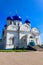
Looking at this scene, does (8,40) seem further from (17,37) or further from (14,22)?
(14,22)

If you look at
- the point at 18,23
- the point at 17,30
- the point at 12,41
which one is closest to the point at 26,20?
the point at 18,23

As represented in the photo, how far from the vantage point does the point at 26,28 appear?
3484 centimetres

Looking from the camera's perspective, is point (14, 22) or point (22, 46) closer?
point (22, 46)

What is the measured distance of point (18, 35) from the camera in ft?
110

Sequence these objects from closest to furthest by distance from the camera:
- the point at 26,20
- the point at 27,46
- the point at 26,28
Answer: the point at 27,46, the point at 26,28, the point at 26,20

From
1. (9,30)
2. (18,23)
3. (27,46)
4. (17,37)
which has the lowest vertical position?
(27,46)

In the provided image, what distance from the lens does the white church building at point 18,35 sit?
32.0 meters

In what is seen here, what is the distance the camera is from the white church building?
105 feet

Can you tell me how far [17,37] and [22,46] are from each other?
10.4 ft

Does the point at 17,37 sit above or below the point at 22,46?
above

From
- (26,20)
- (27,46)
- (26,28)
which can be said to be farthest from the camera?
(26,20)

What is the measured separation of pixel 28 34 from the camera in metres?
33.3

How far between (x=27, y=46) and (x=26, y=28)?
246 inches

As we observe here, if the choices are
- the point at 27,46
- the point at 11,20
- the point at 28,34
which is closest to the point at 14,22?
the point at 11,20
